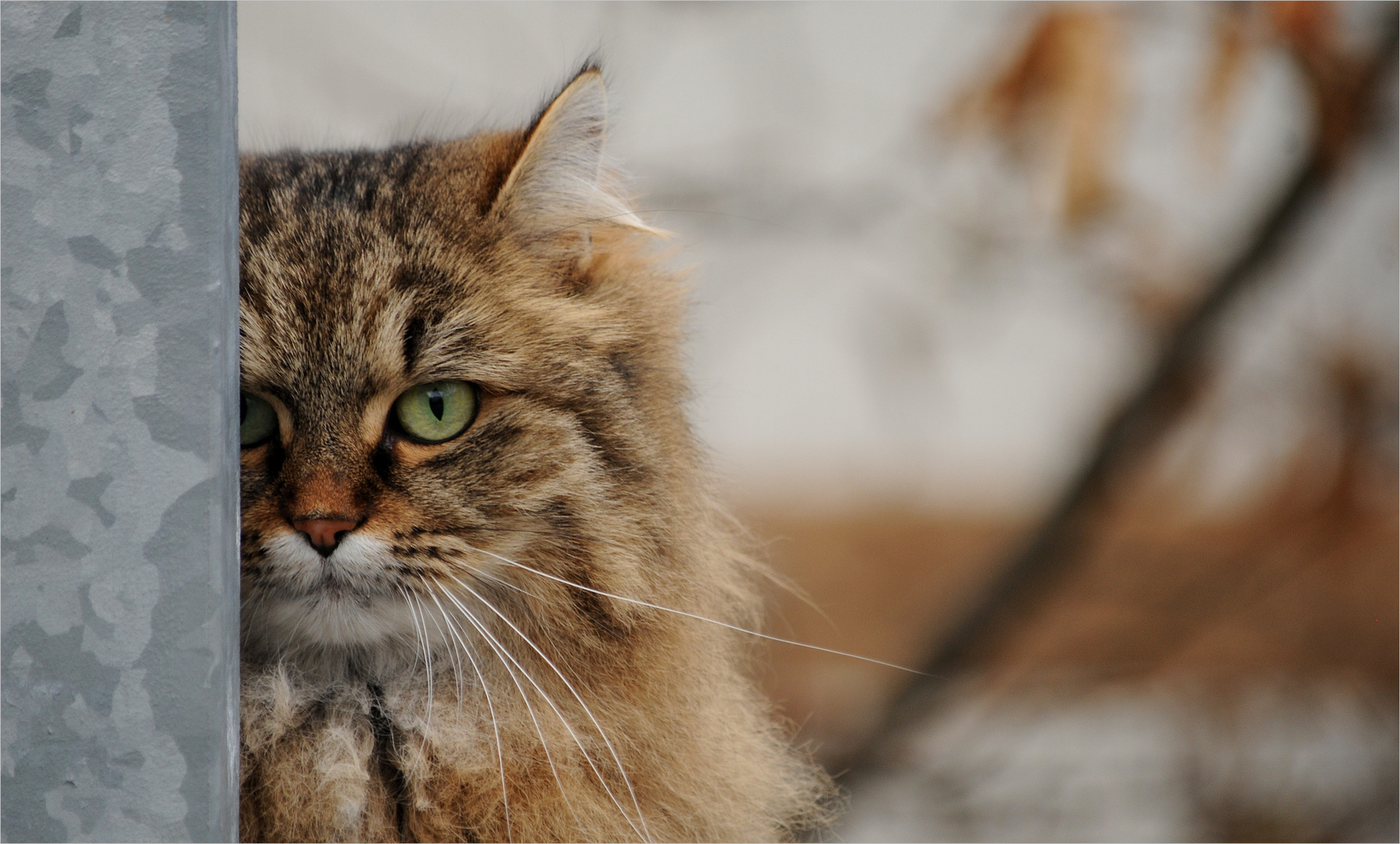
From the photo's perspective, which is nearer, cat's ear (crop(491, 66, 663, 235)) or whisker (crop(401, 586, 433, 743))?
whisker (crop(401, 586, 433, 743))

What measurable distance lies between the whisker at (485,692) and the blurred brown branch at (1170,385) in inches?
54.5

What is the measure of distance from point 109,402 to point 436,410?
443 millimetres

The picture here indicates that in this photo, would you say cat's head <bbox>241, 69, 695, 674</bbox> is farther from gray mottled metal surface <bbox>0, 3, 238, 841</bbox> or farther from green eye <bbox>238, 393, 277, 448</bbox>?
gray mottled metal surface <bbox>0, 3, 238, 841</bbox>

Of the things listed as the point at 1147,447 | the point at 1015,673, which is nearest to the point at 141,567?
the point at 1147,447

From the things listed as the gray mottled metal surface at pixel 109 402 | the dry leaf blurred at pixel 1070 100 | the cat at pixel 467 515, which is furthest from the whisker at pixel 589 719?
the dry leaf blurred at pixel 1070 100

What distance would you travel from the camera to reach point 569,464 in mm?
1065

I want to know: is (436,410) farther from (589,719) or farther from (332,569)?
(589,719)

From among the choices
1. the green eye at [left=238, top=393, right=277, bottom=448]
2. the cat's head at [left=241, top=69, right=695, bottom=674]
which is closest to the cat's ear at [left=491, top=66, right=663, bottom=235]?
the cat's head at [left=241, top=69, right=695, bottom=674]

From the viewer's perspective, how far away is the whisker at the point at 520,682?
0.99 meters

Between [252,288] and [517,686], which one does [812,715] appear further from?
[252,288]

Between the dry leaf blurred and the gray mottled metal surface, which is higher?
the dry leaf blurred

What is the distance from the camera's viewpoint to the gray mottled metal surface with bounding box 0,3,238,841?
0.58 meters

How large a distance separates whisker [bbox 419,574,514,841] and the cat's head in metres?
0.02

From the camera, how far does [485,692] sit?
1.02 metres
